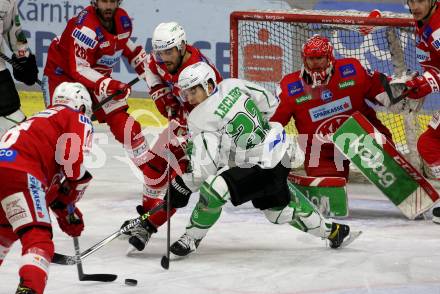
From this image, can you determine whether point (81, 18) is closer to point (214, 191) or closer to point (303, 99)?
point (303, 99)

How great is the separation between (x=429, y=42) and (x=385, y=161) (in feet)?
Answer: 2.17

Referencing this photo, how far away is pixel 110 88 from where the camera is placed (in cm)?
605

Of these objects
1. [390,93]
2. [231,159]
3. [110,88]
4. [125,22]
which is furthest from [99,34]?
[390,93]

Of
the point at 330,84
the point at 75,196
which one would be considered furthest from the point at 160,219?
the point at 330,84

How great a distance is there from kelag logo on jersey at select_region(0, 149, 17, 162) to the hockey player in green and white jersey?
99 centimetres

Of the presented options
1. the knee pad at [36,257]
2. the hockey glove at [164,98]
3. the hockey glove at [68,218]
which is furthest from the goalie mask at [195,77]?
the knee pad at [36,257]

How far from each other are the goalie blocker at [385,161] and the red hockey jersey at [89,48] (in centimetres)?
128

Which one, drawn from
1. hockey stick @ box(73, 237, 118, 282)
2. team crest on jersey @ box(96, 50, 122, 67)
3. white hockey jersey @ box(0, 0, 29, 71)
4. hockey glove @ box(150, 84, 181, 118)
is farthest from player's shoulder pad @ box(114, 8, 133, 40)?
hockey stick @ box(73, 237, 118, 282)

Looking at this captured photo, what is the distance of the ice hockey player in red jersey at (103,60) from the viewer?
6102 millimetres

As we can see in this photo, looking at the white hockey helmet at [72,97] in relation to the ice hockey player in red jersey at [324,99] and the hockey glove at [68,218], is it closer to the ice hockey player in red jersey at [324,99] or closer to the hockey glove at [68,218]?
the hockey glove at [68,218]

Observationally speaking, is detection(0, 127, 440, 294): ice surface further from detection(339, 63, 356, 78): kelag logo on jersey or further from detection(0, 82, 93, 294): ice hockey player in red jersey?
detection(339, 63, 356, 78): kelag logo on jersey

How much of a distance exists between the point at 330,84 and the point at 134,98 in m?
2.95

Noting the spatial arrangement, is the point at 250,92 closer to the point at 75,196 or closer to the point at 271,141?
the point at 271,141

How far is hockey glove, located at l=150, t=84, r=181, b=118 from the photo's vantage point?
5934 millimetres
